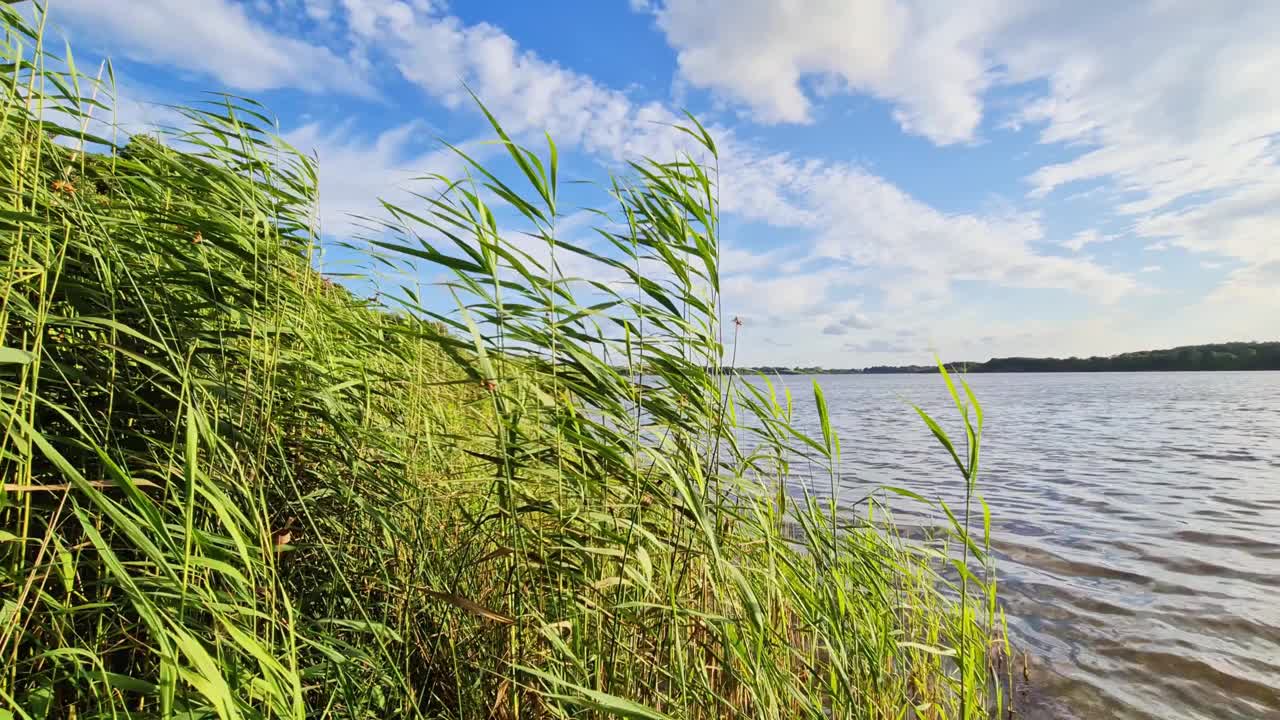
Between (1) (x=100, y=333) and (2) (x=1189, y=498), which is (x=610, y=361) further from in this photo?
(2) (x=1189, y=498)

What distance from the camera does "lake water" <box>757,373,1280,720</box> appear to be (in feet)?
13.6

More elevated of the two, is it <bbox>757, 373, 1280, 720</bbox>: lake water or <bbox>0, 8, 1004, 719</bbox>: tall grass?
<bbox>0, 8, 1004, 719</bbox>: tall grass

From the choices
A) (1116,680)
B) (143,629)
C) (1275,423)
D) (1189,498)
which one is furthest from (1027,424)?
(143,629)

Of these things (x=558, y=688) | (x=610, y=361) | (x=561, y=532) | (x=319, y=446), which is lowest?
(x=558, y=688)

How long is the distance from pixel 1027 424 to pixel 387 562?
2388 cm

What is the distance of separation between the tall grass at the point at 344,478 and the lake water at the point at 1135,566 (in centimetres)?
118

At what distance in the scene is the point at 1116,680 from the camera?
4238mm

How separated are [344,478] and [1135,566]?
7858 mm

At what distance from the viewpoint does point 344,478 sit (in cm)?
271

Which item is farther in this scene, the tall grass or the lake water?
the lake water

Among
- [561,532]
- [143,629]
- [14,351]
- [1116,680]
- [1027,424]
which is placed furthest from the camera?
[1027,424]

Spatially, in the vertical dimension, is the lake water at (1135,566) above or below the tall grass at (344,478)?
below

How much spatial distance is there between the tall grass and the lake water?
3.88ft

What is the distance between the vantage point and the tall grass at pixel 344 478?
1.72 metres
